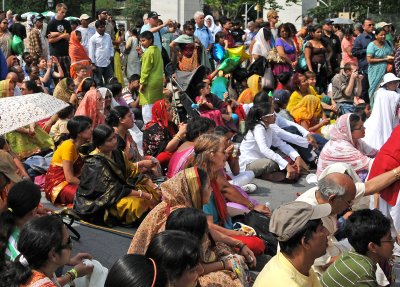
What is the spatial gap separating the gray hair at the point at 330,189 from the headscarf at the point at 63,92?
659 centimetres

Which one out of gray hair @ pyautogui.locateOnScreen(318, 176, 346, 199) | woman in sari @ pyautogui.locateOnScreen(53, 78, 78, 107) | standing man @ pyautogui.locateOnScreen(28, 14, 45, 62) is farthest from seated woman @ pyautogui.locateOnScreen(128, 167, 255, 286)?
standing man @ pyautogui.locateOnScreen(28, 14, 45, 62)

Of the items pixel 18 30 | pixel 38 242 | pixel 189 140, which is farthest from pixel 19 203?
pixel 18 30

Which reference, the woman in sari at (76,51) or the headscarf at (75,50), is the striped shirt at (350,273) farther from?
the headscarf at (75,50)

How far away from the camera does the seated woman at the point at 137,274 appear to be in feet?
10.5

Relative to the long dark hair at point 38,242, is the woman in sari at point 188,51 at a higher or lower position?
lower

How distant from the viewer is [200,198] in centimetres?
552

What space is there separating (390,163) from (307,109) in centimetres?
470

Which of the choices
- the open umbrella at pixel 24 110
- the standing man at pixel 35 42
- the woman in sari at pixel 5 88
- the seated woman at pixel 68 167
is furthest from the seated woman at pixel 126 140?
the standing man at pixel 35 42

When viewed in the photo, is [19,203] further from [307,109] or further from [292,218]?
[307,109]

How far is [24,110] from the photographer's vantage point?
658 centimetres

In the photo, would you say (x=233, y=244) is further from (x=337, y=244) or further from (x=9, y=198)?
(x=9, y=198)

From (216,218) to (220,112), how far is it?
168 inches

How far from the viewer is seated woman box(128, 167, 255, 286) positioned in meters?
5.18

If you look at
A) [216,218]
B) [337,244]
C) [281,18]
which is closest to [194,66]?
[216,218]
